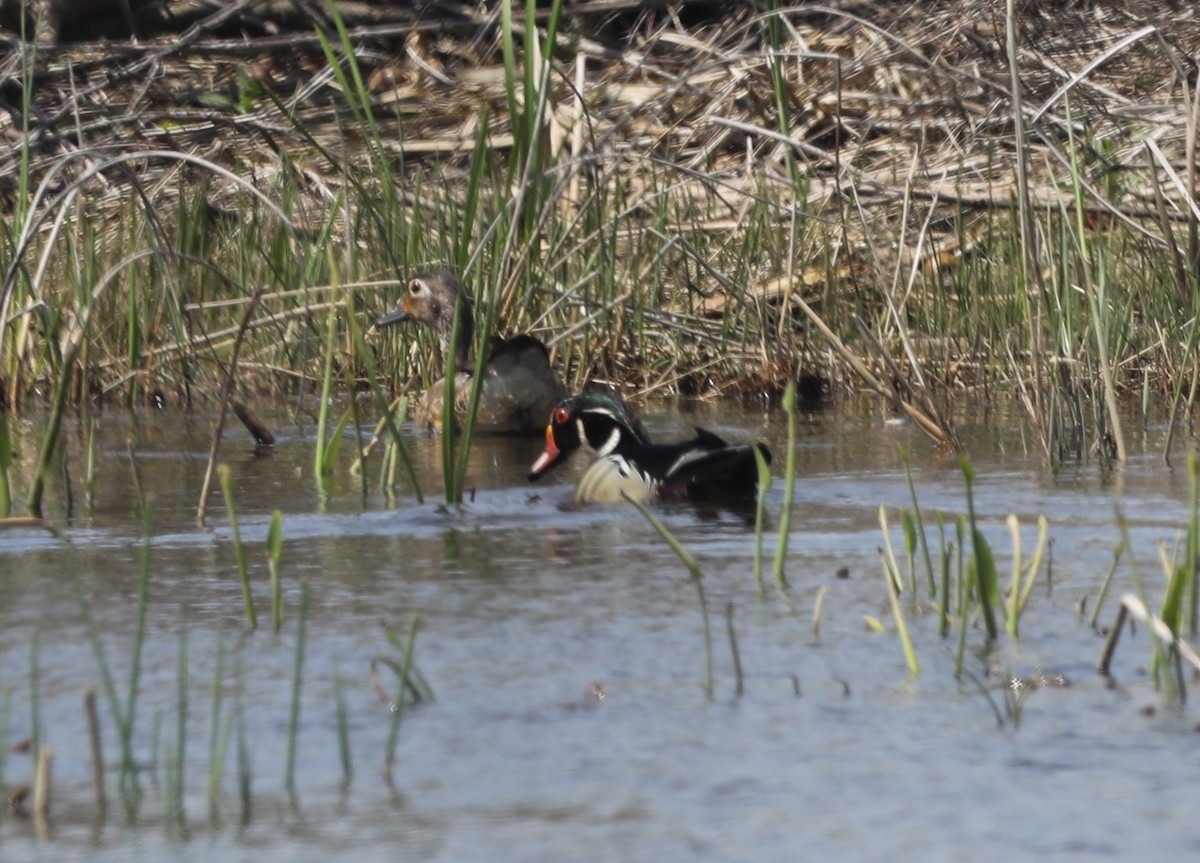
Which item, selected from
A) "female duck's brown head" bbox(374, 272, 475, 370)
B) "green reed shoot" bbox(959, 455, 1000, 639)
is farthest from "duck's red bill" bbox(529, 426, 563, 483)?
"green reed shoot" bbox(959, 455, 1000, 639)

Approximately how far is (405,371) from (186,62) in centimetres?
586

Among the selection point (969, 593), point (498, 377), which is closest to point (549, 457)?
point (498, 377)

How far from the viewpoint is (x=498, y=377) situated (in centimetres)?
805

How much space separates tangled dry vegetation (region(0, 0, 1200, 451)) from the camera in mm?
7085

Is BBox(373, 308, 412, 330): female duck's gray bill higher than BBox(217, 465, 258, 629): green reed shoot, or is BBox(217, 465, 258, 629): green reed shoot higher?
BBox(373, 308, 412, 330): female duck's gray bill

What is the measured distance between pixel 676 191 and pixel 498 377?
2649 mm

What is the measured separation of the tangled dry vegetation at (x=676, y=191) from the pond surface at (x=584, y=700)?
3.41 ft

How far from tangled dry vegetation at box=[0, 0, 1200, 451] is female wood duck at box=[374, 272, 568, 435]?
18cm

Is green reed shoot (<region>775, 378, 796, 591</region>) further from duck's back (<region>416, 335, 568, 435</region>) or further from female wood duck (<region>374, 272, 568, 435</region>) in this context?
duck's back (<region>416, 335, 568, 435</region>)

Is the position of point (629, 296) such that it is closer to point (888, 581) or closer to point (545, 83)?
point (545, 83)

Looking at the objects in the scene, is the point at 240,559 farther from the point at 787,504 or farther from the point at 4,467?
the point at 4,467

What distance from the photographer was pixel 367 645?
3.63 meters

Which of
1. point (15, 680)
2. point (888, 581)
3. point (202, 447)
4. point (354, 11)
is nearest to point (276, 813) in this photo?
point (15, 680)

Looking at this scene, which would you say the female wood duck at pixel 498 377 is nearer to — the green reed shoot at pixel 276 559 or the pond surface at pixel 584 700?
the pond surface at pixel 584 700
